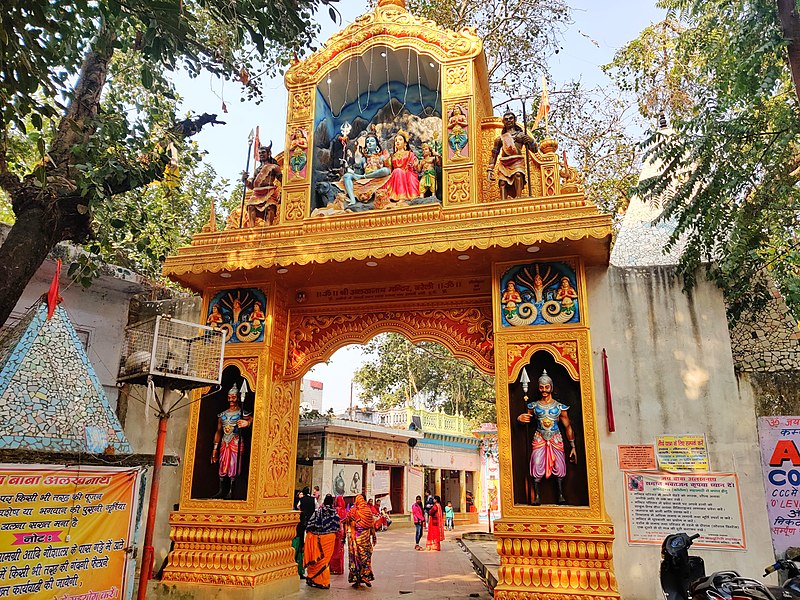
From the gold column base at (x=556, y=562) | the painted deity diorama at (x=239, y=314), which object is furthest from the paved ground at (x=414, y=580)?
the painted deity diorama at (x=239, y=314)

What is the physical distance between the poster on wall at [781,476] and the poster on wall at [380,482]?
46.6 ft

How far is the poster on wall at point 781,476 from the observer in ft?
19.6

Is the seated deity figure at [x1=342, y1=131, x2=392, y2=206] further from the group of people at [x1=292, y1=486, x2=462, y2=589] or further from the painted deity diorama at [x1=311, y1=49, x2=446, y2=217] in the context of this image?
the group of people at [x1=292, y1=486, x2=462, y2=589]

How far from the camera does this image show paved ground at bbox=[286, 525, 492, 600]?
24.4 feet

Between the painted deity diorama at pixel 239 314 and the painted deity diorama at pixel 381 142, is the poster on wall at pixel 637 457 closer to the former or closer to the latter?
the painted deity diorama at pixel 381 142

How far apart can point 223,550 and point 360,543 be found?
2.23 meters

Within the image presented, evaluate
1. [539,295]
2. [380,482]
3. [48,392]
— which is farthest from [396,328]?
[380,482]

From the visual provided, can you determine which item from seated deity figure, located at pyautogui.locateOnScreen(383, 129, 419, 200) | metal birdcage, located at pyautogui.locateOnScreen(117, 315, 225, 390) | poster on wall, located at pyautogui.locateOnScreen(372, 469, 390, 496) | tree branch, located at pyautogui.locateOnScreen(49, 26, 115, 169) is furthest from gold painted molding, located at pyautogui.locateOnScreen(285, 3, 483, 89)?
poster on wall, located at pyautogui.locateOnScreen(372, 469, 390, 496)

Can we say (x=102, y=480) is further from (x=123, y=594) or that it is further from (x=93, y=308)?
(x=93, y=308)

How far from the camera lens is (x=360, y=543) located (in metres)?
8.37

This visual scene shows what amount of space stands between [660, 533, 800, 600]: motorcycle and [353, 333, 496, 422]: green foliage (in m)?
17.6

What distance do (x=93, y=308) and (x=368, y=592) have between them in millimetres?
5631

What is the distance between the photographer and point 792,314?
22.5 ft

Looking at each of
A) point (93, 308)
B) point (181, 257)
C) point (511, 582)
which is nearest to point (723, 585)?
point (511, 582)
